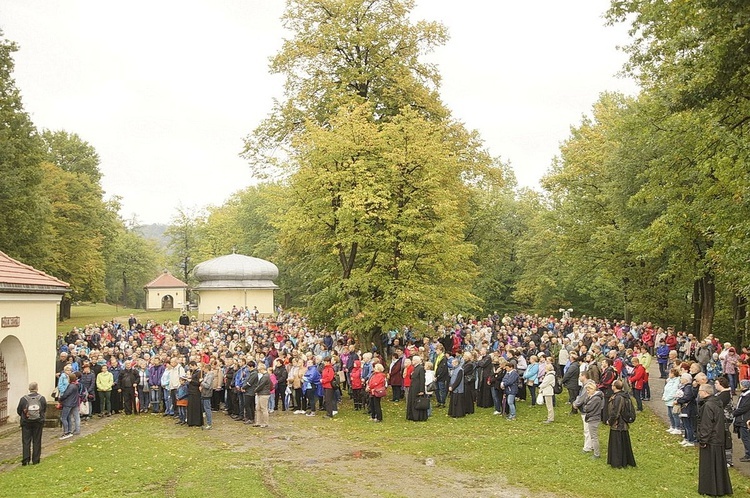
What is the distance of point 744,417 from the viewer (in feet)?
41.3

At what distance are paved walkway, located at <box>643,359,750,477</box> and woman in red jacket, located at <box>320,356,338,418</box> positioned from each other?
8207 millimetres

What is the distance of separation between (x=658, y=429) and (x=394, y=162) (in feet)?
34.7

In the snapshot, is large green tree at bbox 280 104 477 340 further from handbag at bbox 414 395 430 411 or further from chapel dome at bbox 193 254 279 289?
chapel dome at bbox 193 254 279 289

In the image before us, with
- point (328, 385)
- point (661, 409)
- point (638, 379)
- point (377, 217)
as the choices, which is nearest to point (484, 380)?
point (638, 379)

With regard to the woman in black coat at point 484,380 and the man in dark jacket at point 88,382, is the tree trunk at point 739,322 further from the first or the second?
the man in dark jacket at point 88,382

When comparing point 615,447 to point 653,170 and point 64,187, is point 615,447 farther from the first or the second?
point 64,187

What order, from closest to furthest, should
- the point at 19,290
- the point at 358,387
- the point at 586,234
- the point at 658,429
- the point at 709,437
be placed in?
the point at 709,437 → the point at 658,429 → the point at 19,290 → the point at 358,387 → the point at 586,234

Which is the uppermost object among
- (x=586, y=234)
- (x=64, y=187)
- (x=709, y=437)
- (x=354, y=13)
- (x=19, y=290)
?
(x=354, y=13)

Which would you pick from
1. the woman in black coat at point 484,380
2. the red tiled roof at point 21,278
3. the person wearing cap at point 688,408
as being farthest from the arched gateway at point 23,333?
the person wearing cap at point 688,408

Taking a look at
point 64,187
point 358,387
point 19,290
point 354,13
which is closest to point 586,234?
point 354,13

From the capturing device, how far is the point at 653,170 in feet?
73.3

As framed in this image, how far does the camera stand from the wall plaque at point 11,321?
54.4 feet

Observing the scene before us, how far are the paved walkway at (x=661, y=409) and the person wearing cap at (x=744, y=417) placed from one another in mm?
299

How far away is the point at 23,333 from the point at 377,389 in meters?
9.25
